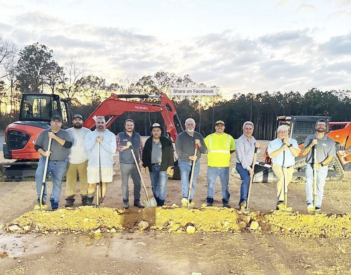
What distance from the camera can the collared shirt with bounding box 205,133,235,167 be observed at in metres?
6.31

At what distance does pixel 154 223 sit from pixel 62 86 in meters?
42.2

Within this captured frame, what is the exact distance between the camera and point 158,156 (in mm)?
6309

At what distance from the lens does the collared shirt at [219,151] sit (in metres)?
6.31

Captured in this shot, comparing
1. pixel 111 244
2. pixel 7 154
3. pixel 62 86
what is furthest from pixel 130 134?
pixel 62 86

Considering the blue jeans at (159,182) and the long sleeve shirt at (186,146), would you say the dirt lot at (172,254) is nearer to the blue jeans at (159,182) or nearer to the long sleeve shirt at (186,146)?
the blue jeans at (159,182)

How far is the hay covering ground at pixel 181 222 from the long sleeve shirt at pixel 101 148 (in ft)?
2.89

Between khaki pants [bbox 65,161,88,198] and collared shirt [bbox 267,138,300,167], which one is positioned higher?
collared shirt [bbox 267,138,300,167]

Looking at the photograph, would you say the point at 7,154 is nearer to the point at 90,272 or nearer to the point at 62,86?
the point at 90,272

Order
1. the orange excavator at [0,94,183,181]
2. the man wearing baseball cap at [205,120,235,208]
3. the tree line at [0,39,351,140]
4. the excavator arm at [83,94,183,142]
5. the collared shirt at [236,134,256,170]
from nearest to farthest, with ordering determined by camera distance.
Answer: the collared shirt at [236,134,256,170] < the man wearing baseball cap at [205,120,235,208] < the orange excavator at [0,94,183,181] < the excavator arm at [83,94,183,142] < the tree line at [0,39,351,140]

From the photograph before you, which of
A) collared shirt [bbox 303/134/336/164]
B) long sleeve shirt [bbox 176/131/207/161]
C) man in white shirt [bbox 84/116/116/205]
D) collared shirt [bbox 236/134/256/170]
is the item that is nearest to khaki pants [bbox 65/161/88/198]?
man in white shirt [bbox 84/116/116/205]

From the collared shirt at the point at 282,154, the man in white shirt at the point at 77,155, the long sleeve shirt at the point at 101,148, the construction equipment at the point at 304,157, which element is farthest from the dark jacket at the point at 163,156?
the construction equipment at the point at 304,157

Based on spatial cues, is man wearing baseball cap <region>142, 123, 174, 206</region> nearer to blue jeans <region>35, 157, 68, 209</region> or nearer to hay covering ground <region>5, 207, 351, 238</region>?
hay covering ground <region>5, 207, 351, 238</region>

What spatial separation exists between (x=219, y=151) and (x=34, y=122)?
6.55 m

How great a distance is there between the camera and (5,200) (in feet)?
25.2
